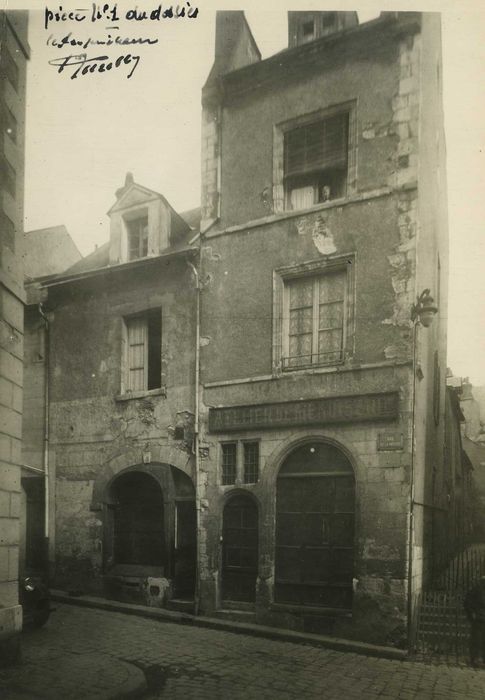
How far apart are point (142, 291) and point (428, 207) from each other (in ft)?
19.5

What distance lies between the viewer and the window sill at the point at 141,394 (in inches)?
473

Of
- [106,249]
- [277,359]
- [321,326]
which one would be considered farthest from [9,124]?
[106,249]

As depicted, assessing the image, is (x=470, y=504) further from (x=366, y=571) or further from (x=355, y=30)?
(x=355, y=30)

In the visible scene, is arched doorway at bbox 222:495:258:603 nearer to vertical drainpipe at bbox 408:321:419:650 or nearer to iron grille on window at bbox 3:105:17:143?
vertical drainpipe at bbox 408:321:419:650

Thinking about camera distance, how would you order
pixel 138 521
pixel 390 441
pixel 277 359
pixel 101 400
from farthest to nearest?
pixel 101 400, pixel 138 521, pixel 277 359, pixel 390 441

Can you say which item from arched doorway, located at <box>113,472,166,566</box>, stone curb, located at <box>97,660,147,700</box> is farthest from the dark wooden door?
stone curb, located at <box>97,660,147,700</box>

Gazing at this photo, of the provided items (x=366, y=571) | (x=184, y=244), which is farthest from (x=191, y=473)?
(x=184, y=244)

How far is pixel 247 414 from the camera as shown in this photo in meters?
10.9

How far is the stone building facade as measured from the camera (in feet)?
31.6

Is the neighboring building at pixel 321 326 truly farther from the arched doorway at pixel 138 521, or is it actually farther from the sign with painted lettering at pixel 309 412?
the arched doorway at pixel 138 521

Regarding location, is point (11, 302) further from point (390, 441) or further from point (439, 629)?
point (439, 629)

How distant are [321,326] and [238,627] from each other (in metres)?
5.30

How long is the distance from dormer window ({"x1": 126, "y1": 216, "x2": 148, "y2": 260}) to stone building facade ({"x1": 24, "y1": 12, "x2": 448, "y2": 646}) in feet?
0.17

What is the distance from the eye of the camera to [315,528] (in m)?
10.0
